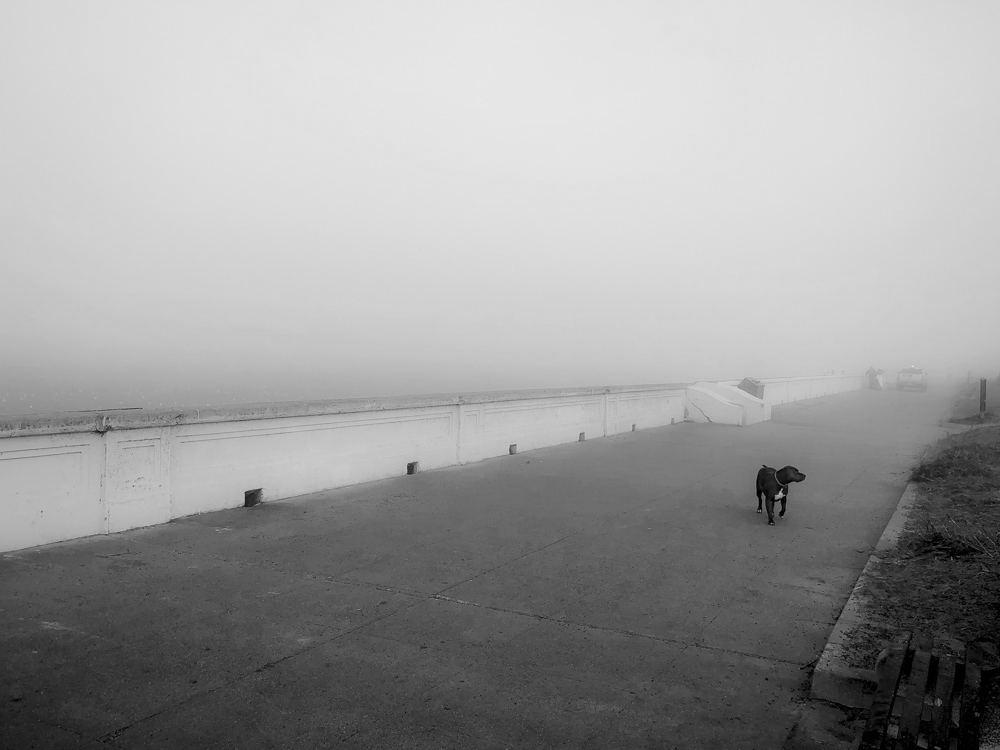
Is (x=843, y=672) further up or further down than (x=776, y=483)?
further down

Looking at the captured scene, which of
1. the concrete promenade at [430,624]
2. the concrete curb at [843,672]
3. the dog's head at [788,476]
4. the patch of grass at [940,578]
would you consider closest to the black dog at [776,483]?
the dog's head at [788,476]

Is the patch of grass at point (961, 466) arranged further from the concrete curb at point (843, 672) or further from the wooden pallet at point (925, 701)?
the wooden pallet at point (925, 701)

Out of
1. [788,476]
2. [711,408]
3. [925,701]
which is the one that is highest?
[711,408]

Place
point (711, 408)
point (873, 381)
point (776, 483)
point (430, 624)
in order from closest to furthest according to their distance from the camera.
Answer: point (430, 624)
point (776, 483)
point (711, 408)
point (873, 381)

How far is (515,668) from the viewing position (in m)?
4.11

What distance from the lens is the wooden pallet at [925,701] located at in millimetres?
2967

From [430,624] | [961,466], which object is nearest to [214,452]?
[430,624]

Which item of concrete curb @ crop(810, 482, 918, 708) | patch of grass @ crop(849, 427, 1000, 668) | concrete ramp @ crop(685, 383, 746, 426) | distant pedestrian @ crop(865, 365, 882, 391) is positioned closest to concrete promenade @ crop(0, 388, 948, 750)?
concrete curb @ crop(810, 482, 918, 708)

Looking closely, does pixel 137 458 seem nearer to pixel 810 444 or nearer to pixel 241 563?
pixel 241 563

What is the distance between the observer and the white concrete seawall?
6.58 meters

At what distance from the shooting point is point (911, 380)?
55750mm

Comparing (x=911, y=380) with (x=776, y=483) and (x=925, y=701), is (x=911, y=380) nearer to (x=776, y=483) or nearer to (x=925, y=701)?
(x=776, y=483)

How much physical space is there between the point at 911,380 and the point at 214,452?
60.5m

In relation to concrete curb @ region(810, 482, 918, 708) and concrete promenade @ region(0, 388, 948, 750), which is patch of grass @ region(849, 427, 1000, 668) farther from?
concrete promenade @ region(0, 388, 948, 750)
